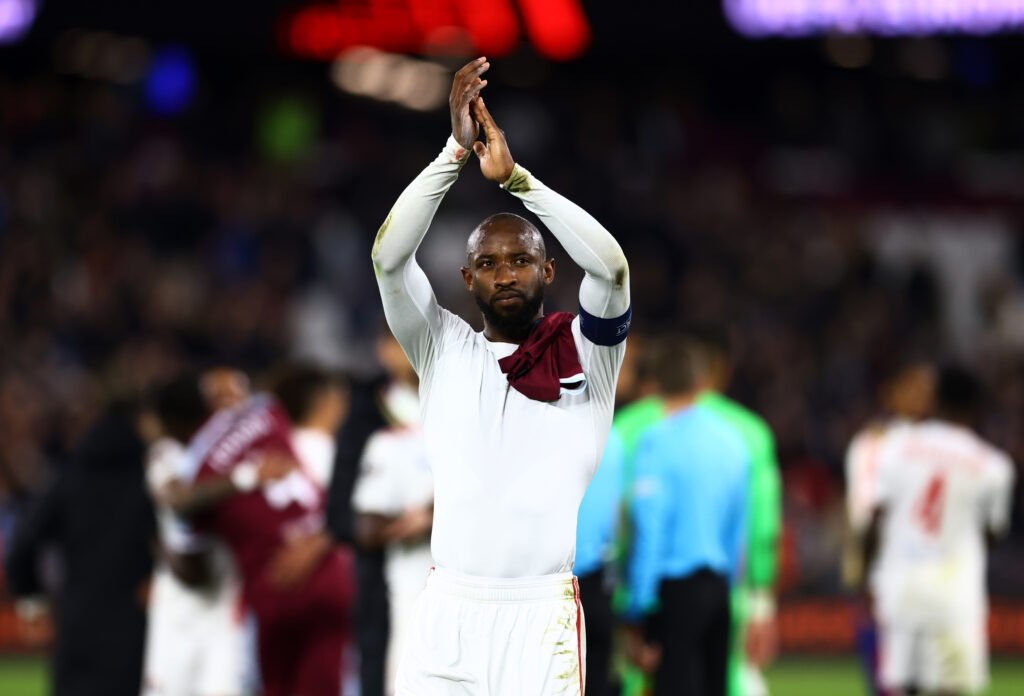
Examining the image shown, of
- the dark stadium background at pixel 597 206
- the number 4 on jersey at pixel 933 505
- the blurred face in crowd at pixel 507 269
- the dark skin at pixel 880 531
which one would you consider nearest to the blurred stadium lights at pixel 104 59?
the dark stadium background at pixel 597 206

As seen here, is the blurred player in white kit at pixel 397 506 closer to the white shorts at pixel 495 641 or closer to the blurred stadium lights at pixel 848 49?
the white shorts at pixel 495 641

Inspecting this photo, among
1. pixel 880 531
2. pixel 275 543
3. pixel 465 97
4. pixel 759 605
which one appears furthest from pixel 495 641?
pixel 880 531

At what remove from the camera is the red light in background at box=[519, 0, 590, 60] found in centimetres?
1564

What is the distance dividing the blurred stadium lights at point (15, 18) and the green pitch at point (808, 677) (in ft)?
18.6

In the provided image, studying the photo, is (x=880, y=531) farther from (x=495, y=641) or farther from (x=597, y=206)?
(x=597, y=206)

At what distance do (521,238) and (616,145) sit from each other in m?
17.3

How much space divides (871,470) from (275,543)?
426cm

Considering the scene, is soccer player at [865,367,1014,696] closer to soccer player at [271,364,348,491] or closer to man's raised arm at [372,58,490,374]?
soccer player at [271,364,348,491]

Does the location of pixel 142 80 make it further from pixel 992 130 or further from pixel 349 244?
pixel 992 130

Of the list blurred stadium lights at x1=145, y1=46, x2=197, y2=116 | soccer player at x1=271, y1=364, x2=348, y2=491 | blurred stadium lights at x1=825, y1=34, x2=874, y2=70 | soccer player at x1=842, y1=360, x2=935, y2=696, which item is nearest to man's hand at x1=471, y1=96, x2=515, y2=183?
soccer player at x1=271, y1=364, x2=348, y2=491

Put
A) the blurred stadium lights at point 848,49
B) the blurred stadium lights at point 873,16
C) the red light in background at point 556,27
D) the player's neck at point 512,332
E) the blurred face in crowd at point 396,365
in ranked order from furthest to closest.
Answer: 1. the blurred stadium lights at point 848,49
2. the blurred stadium lights at point 873,16
3. the red light in background at point 556,27
4. the blurred face in crowd at point 396,365
5. the player's neck at point 512,332

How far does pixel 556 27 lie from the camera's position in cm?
1585

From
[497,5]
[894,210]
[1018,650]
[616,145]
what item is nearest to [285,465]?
[497,5]

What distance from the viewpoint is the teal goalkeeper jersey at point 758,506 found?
8688mm
